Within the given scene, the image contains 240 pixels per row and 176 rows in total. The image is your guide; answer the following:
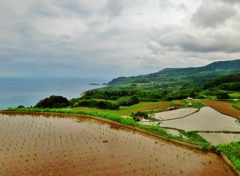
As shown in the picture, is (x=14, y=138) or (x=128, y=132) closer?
(x=14, y=138)

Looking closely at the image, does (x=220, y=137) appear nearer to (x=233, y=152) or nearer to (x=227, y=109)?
(x=233, y=152)

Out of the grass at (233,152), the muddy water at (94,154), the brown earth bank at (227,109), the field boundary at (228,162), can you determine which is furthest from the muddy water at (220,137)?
the brown earth bank at (227,109)

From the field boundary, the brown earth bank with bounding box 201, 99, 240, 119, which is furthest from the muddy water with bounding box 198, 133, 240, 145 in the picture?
the brown earth bank with bounding box 201, 99, 240, 119

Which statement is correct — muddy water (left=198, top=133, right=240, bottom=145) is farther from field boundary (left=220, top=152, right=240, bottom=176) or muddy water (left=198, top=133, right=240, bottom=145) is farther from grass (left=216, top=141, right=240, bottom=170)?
field boundary (left=220, top=152, right=240, bottom=176)

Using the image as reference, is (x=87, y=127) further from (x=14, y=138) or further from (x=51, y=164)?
(x=51, y=164)

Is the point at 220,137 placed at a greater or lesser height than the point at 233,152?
lesser

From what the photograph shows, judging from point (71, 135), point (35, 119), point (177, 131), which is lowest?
point (177, 131)

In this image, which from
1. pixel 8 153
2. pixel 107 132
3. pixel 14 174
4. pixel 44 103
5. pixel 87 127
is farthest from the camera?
pixel 44 103

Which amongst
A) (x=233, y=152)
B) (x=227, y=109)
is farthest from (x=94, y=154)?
(x=227, y=109)

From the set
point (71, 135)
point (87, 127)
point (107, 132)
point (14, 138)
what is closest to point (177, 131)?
point (107, 132)
